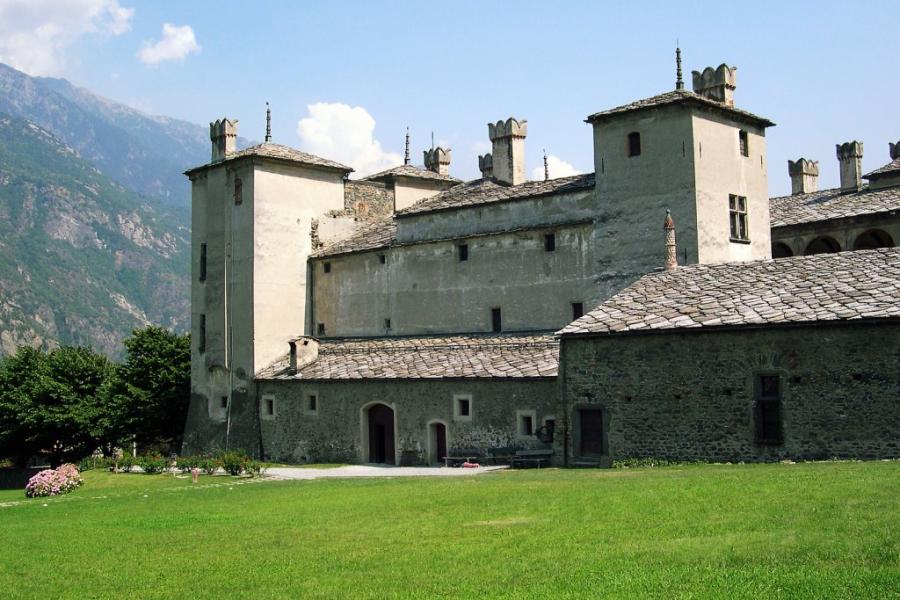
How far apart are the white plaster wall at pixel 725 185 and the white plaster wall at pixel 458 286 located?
440 centimetres

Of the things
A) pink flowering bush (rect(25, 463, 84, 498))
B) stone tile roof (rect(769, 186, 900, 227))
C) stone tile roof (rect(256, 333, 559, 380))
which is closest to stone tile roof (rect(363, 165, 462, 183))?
stone tile roof (rect(256, 333, 559, 380))

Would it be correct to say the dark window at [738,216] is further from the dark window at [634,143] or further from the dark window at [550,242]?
the dark window at [550,242]

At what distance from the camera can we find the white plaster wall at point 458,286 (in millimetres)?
40000

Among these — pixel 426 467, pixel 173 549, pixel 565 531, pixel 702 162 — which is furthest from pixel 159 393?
pixel 565 531

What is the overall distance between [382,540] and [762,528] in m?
5.84

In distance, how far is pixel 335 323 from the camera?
159ft

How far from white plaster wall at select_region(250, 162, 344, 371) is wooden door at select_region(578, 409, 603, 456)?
19.9 m

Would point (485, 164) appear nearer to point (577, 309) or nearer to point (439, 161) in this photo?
point (439, 161)

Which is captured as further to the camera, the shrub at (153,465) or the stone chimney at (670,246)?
the shrub at (153,465)

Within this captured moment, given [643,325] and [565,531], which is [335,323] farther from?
[565,531]

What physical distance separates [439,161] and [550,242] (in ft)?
56.6

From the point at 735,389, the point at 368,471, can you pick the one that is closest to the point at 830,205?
the point at 735,389

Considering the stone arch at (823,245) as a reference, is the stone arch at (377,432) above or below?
below

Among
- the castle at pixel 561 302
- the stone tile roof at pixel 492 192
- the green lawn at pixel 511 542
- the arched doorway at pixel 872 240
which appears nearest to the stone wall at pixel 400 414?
the castle at pixel 561 302
